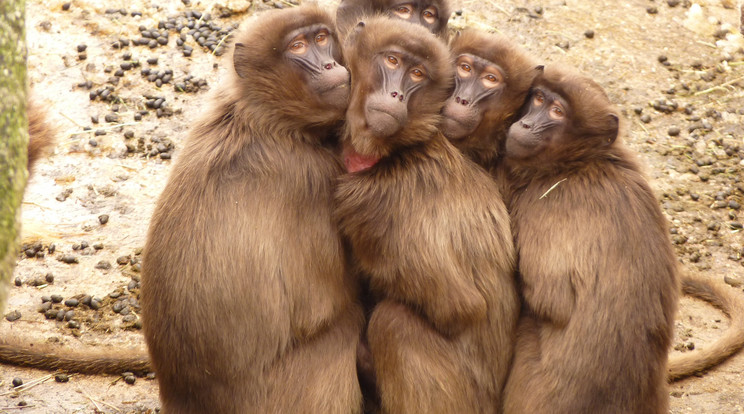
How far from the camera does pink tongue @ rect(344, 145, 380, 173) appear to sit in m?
5.12

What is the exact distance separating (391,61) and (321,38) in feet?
1.33

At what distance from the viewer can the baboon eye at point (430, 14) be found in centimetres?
617

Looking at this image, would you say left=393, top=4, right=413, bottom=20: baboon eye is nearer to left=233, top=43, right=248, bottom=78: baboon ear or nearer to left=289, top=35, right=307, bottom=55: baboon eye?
left=289, top=35, right=307, bottom=55: baboon eye

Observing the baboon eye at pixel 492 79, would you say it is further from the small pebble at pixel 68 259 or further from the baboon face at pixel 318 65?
the small pebble at pixel 68 259

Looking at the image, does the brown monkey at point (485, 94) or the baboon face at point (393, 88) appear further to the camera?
the brown monkey at point (485, 94)

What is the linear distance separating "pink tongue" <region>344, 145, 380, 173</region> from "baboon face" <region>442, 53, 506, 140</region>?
0.48 meters

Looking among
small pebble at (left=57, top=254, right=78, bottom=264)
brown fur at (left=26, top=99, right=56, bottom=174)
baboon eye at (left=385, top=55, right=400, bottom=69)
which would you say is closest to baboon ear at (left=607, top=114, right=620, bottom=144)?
baboon eye at (left=385, top=55, right=400, bottom=69)

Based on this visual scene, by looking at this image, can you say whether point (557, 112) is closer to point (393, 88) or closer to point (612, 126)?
point (612, 126)

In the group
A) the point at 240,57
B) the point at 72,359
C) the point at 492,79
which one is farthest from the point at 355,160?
the point at 72,359

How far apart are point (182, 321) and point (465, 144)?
6.27 feet

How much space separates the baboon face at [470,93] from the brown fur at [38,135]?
2.32 meters

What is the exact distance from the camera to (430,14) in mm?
6184

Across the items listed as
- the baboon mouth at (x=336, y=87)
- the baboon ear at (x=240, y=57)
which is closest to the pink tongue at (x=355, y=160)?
the baboon mouth at (x=336, y=87)

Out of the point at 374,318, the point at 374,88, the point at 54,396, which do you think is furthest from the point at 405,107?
the point at 54,396
